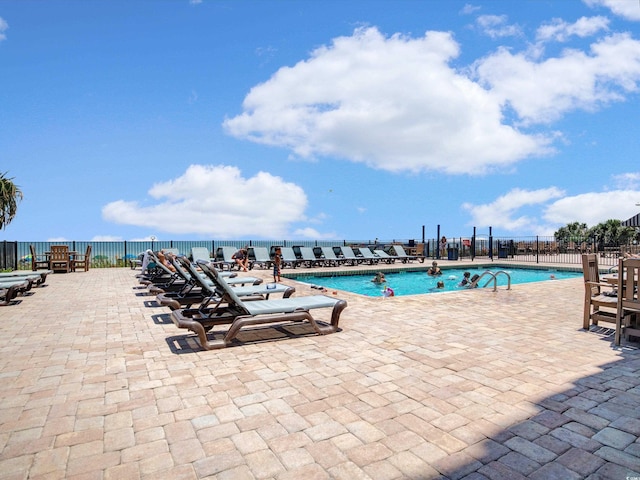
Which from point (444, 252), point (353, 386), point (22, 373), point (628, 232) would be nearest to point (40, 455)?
point (22, 373)

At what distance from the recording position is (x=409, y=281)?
16188 millimetres

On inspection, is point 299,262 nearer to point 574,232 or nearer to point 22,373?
point 22,373

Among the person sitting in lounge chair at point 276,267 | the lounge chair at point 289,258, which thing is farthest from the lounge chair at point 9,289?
the lounge chair at point 289,258

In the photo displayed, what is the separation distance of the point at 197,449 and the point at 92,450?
2.09 ft

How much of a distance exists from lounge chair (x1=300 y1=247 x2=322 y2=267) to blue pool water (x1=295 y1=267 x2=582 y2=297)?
84.1 inches

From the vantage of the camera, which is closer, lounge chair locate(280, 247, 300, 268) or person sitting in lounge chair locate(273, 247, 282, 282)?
person sitting in lounge chair locate(273, 247, 282, 282)

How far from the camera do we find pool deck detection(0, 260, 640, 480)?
7.04 ft

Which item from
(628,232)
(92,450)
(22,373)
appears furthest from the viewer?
(628,232)

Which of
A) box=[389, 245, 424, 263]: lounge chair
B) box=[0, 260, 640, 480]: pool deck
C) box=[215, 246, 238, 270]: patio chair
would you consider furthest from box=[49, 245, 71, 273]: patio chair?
box=[389, 245, 424, 263]: lounge chair

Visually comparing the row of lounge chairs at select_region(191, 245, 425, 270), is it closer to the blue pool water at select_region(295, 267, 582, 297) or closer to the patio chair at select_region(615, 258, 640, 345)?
the blue pool water at select_region(295, 267, 582, 297)

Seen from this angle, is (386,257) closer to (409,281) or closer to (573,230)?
(409,281)

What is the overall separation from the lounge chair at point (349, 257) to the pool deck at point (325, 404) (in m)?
13.8

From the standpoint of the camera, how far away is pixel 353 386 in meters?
3.25

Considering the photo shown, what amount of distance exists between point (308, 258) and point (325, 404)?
1565 cm
